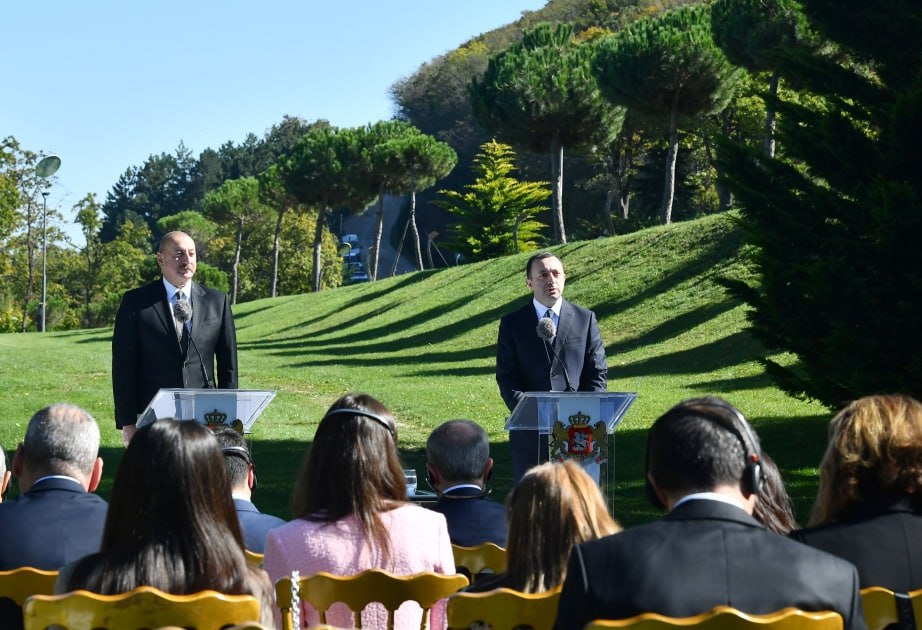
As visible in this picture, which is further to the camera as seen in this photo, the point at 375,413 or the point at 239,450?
the point at 239,450

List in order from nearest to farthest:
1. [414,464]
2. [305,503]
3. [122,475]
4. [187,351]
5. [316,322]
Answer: [122,475] → [305,503] → [187,351] → [414,464] → [316,322]

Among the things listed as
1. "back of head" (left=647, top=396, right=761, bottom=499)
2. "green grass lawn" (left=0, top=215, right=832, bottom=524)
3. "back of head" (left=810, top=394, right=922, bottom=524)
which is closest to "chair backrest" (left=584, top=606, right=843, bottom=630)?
"back of head" (left=647, top=396, right=761, bottom=499)

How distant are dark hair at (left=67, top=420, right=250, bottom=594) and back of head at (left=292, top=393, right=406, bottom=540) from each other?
30.3 inches

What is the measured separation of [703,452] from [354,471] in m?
1.36

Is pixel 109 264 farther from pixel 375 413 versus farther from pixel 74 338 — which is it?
pixel 375 413

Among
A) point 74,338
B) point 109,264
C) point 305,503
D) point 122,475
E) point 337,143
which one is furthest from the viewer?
point 109,264

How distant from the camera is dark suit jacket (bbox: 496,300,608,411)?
783cm

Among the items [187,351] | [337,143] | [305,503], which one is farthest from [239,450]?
[337,143]

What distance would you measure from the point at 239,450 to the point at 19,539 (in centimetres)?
107

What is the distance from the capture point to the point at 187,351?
8.25 metres

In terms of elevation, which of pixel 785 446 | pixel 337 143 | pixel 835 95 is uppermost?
pixel 337 143

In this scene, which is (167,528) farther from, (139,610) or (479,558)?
(479,558)

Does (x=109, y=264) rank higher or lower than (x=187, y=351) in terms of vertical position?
higher

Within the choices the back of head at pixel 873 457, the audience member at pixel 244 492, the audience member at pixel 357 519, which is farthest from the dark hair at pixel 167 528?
the back of head at pixel 873 457
